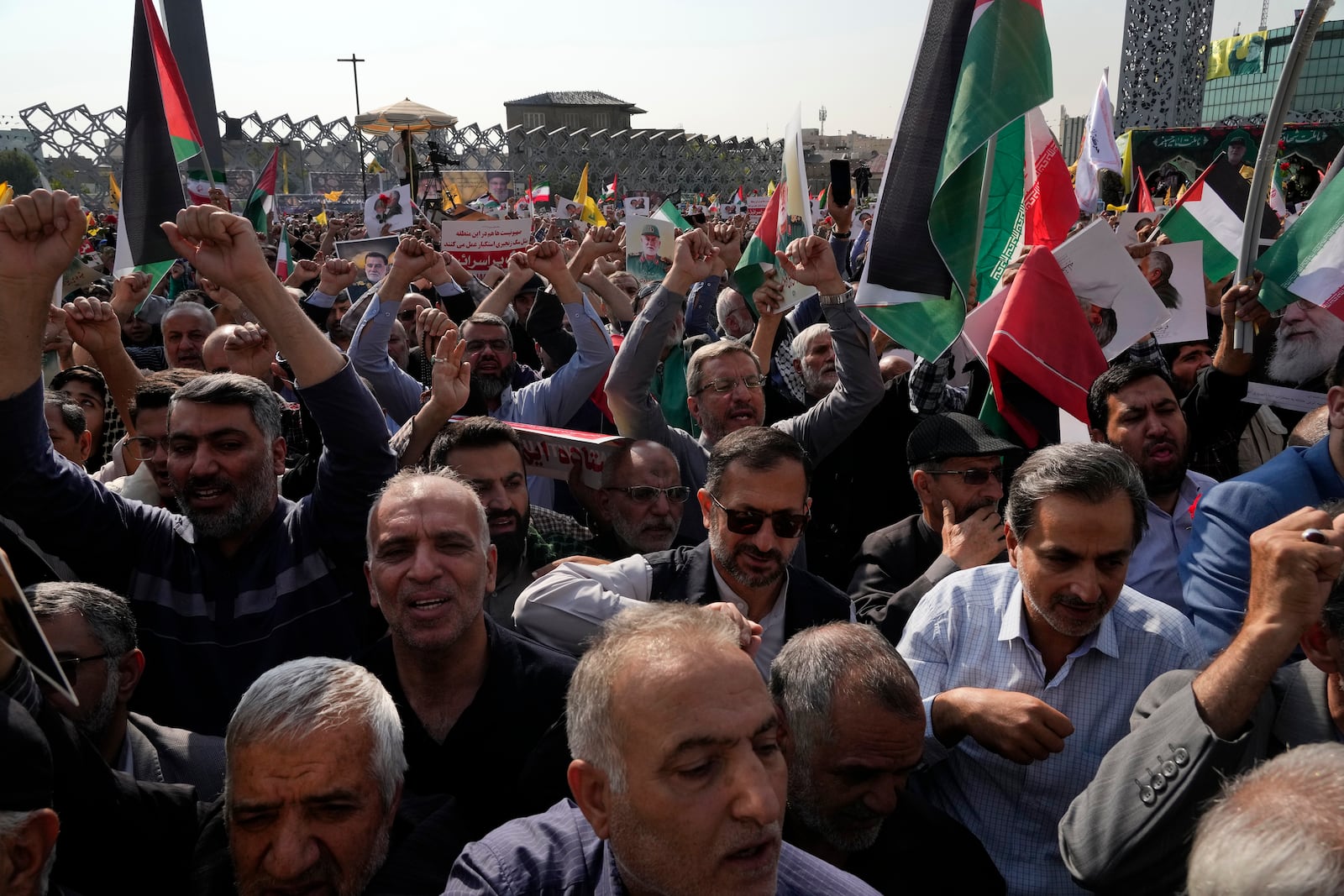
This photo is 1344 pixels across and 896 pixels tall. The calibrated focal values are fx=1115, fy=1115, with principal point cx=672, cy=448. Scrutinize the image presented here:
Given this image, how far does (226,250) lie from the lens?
2.90 metres

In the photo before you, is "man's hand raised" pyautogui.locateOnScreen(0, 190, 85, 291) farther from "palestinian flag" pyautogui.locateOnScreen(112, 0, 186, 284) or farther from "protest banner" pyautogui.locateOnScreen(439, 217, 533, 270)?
"protest banner" pyautogui.locateOnScreen(439, 217, 533, 270)

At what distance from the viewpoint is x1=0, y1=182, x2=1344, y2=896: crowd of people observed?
172cm

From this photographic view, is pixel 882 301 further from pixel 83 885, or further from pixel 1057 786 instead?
pixel 83 885

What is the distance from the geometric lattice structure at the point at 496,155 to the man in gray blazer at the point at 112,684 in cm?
2762

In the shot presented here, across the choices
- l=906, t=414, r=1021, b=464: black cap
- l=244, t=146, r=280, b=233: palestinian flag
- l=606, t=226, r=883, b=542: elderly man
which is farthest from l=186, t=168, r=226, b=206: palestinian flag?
l=906, t=414, r=1021, b=464: black cap

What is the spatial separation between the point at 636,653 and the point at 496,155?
57.3 metres

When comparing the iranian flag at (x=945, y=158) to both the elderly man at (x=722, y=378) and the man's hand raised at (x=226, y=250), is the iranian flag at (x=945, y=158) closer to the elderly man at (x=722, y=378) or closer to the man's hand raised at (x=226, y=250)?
the elderly man at (x=722, y=378)

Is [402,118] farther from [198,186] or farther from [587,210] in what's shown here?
[198,186]

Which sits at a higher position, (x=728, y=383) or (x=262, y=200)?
(x=262, y=200)

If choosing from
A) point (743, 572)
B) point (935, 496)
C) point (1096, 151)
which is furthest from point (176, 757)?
point (1096, 151)

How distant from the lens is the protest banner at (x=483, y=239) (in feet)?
30.0

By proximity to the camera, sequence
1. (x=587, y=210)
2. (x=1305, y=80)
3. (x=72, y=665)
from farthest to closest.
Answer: (x=1305, y=80) < (x=587, y=210) < (x=72, y=665)

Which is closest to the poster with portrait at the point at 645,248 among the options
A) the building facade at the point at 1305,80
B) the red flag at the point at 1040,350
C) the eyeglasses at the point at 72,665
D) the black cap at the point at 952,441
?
the red flag at the point at 1040,350

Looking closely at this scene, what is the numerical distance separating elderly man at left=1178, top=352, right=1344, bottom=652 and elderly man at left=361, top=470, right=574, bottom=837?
5.04ft
